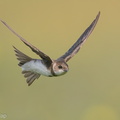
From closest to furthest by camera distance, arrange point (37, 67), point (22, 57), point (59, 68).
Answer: point (59, 68) → point (37, 67) → point (22, 57)

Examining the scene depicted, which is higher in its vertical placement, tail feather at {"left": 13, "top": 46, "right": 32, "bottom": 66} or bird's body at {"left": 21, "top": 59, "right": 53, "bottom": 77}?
tail feather at {"left": 13, "top": 46, "right": 32, "bottom": 66}

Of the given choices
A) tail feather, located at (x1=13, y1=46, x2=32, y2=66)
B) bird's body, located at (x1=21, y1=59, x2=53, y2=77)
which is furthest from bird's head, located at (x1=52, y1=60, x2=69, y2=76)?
tail feather, located at (x1=13, y1=46, x2=32, y2=66)

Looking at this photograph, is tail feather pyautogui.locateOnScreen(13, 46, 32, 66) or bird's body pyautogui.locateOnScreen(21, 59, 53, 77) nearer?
bird's body pyautogui.locateOnScreen(21, 59, 53, 77)

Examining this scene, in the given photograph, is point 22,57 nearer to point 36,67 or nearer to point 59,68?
point 36,67

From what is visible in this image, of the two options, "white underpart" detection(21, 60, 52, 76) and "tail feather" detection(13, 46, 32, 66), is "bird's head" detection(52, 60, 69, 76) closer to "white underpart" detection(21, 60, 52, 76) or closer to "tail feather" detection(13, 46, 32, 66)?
"white underpart" detection(21, 60, 52, 76)

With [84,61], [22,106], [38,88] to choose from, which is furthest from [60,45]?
[22,106]

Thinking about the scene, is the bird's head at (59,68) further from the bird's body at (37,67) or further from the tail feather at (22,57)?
the tail feather at (22,57)

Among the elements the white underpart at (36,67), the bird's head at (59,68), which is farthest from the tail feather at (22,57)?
the bird's head at (59,68)

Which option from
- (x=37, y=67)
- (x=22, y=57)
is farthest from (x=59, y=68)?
(x=22, y=57)
